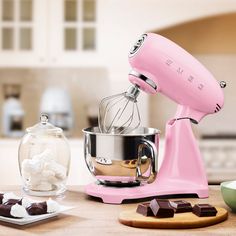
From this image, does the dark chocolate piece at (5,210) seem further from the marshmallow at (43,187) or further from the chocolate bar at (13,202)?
the marshmallow at (43,187)

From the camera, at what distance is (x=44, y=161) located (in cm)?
190

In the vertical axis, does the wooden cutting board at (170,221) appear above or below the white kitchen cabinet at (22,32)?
below

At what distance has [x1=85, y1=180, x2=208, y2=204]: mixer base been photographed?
6.21 ft

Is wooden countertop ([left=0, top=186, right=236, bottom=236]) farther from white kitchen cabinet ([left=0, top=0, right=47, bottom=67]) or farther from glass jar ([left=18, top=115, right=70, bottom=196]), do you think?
white kitchen cabinet ([left=0, top=0, right=47, bottom=67])

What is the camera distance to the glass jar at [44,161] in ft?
6.26

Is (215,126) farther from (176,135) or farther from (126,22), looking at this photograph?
(176,135)

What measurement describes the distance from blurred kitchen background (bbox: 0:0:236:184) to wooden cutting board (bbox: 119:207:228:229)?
101 inches

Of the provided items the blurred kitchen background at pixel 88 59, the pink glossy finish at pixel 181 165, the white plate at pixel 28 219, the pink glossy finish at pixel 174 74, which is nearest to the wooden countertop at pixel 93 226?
the white plate at pixel 28 219

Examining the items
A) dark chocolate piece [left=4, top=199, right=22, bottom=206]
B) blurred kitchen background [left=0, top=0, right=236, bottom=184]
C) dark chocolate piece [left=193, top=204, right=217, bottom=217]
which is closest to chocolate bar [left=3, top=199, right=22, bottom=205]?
dark chocolate piece [left=4, top=199, right=22, bottom=206]

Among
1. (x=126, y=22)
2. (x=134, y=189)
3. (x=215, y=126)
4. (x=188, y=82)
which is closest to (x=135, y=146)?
(x=134, y=189)

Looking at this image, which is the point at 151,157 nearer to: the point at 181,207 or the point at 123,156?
the point at 123,156

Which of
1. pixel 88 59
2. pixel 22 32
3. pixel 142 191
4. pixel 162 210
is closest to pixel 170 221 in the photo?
pixel 162 210

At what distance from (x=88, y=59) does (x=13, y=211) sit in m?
3.02

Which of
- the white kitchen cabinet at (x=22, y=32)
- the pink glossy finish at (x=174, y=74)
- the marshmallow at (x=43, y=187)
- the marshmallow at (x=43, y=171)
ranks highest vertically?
the white kitchen cabinet at (x=22, y=32)
